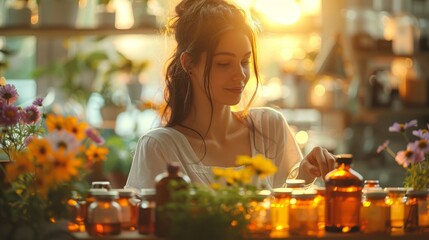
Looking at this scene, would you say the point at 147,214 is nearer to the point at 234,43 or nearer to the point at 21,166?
the point at 21,166

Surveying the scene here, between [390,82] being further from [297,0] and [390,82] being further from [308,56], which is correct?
[297,0]

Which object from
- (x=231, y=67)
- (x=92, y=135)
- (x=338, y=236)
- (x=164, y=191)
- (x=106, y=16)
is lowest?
(x=338, y=236)

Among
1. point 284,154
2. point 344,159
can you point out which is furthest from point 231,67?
point 344,159

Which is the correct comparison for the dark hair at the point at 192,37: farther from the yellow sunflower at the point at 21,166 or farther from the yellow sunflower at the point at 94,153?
the yellow sunflower at the point at 21,166

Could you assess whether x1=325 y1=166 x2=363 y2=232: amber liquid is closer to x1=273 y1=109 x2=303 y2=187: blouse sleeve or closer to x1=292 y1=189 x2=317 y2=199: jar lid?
x1=292 y1=189 x2=317 y2=199: jar lid

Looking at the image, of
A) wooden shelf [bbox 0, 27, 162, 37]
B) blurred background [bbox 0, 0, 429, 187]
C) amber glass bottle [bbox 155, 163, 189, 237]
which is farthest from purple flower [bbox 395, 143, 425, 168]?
wooden shelf [bbox 0, 27, 162, 37]

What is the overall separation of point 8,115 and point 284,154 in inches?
42.1

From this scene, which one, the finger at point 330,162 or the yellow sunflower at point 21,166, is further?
the finger at point 330,162

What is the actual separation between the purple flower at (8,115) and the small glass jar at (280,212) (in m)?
0.62

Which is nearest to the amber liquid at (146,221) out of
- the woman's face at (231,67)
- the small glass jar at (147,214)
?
the small glass jar at (147,214)

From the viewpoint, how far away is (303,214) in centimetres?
202

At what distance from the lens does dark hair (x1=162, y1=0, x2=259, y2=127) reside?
263 cm

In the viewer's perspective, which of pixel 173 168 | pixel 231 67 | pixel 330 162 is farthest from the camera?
pixel 231 67

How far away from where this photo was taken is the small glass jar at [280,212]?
6.67ft
